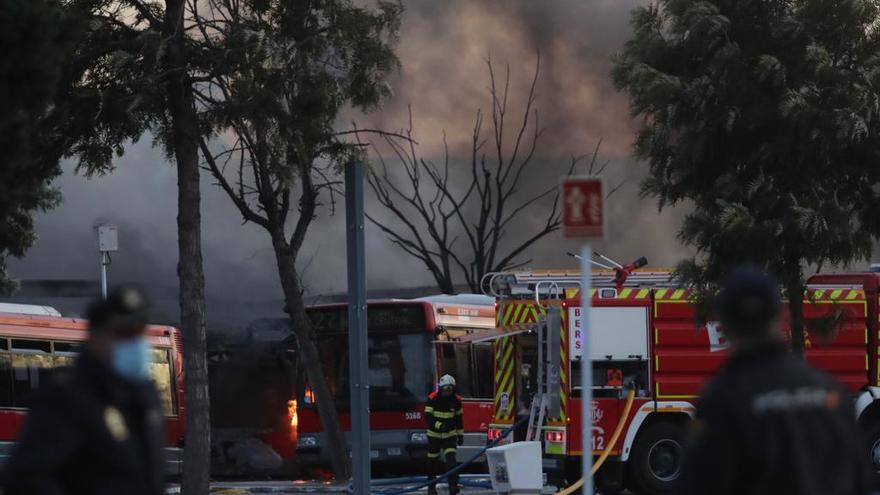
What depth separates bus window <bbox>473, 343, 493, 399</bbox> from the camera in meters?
23.8

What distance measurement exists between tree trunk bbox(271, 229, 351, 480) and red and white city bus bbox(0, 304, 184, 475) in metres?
2.20

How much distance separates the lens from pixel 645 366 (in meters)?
18.6

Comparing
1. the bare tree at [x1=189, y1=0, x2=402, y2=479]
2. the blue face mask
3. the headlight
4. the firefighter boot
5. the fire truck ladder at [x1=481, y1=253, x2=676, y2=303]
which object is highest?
the bare tree at [x1=189, y1=0, x2=402, y2=479]

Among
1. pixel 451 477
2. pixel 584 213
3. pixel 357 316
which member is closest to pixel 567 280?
pixel 451 477

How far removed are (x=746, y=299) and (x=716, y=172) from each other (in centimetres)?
1184

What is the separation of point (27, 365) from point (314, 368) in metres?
4.41

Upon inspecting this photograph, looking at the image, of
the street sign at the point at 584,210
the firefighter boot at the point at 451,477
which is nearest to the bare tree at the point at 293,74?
the firefighter boot at the point at 451,477

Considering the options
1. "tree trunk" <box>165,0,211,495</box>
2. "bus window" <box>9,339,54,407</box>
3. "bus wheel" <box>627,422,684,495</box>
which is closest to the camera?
"tree trunk" <box>165,0,211,495</box>

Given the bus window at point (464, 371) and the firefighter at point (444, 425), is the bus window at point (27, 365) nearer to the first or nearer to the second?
the bus window at point (464, 371)

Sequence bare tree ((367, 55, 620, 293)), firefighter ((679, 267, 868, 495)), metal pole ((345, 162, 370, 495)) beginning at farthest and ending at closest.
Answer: bare tree ((367, 55, 620, 293)) → metal pole ((345, 162, 370, 495)) → firefighter ((679, 267, 868, 495))

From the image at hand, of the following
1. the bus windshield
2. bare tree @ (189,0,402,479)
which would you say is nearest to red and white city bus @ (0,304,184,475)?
the bus windshield

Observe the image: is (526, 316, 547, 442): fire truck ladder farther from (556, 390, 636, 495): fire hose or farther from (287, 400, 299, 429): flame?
(287, 400, 299, 429): flame

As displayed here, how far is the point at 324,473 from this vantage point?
25516 mm

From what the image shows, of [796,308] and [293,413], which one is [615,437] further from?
[293,413]
